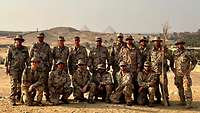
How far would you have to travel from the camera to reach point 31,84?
1252 cm

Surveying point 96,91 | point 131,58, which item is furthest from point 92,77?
point 131,58

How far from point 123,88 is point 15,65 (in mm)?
3653

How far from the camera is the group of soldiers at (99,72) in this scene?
12594 millimetres

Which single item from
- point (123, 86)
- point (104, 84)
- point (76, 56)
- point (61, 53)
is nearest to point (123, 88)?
point (123, 86)

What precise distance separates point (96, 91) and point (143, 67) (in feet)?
5.91

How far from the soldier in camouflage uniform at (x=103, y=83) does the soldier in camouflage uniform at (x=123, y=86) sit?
246 mm

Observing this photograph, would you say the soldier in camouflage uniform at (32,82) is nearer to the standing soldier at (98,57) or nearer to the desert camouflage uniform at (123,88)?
the standing soldier at (98,57)

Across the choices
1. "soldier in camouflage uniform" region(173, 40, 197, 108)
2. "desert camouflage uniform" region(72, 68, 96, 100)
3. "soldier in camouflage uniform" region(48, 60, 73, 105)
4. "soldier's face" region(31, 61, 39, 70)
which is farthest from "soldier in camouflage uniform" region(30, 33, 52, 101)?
"soldier in camouflage uniform" region(173, 40, 197, 108)

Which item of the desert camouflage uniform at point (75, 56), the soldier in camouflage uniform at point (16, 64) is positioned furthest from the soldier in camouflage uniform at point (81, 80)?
the soldier in camouflage uniform at point (16, 64)

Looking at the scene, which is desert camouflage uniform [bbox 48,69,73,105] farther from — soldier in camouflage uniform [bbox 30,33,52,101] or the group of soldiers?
soldier in camouflage uniform [bbox 30,33,52,101]

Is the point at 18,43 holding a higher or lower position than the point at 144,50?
higher

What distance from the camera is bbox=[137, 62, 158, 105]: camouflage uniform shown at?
12555 mm

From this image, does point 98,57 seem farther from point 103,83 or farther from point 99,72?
point 103,83

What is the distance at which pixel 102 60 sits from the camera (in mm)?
13359
